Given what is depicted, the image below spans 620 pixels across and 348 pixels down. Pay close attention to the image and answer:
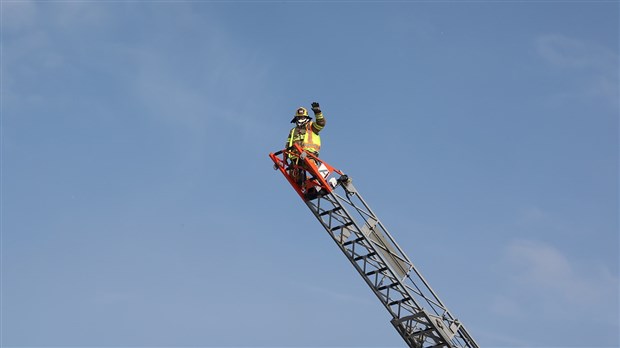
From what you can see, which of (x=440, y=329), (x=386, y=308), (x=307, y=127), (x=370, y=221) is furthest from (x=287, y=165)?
(x=440, y=329)

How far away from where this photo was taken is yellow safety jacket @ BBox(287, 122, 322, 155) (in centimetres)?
2947

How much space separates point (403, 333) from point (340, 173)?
7.36 m

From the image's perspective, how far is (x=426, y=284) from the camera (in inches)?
1195

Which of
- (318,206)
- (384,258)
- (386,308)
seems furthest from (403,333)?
(318,206)

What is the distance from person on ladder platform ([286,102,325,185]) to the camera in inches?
1160

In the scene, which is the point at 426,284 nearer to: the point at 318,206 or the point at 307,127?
the point at 318,206

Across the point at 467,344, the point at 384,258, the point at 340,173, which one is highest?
the point at 340,173

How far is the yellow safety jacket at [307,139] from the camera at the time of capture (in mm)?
29469

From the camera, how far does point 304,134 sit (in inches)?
1166

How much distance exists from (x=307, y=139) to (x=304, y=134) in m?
0.25

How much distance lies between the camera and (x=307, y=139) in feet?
96.9

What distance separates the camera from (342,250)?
98.9ft

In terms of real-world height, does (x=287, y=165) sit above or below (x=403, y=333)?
above

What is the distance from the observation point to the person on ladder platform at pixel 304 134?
2947cm
